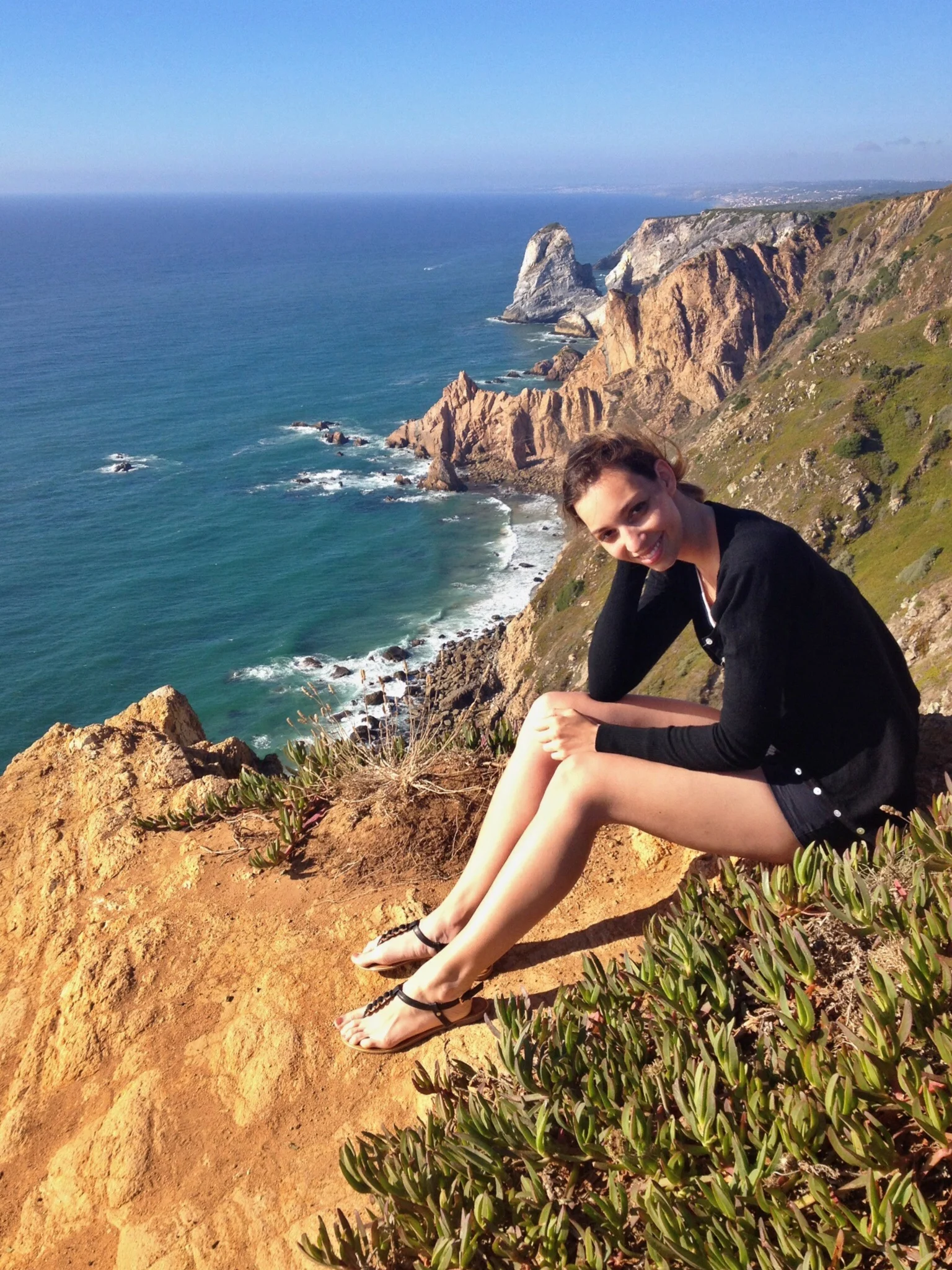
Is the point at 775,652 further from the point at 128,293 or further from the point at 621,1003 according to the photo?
the point at 128,293

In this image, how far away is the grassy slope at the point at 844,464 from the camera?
29.7m

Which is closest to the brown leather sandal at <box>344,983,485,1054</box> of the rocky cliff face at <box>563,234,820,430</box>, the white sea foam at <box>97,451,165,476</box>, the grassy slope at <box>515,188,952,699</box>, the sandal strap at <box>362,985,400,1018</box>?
the sandal strap at <box>362,985,400,1018</box>

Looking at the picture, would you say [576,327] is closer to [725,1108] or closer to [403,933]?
[403,933]

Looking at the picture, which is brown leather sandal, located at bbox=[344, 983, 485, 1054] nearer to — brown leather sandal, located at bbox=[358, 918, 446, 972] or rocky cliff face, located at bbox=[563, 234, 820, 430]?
brown leather sandal, located at bbox=[358, 918, 446, 972]

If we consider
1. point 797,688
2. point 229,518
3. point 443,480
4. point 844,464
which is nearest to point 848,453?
point 844,464

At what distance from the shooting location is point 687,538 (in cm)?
333

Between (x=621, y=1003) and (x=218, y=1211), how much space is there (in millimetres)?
1606

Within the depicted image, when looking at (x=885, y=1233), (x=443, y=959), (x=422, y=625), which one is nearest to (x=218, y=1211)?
(x=443, y=959)

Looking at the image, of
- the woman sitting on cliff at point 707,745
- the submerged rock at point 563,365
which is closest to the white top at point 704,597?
the woman sitting on cliff at point 707,745

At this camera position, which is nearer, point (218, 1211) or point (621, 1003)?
point (621, 1003)

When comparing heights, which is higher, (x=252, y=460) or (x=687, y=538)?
(x=687, y=538)

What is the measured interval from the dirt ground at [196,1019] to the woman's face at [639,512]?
65.5 inches

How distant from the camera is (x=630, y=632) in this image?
12.8 ft

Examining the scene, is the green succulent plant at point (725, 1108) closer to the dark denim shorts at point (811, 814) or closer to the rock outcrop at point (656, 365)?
the dark denim shorts at point (811, 814)
